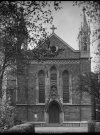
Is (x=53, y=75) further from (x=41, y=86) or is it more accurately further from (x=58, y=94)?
(x=58, y=94)

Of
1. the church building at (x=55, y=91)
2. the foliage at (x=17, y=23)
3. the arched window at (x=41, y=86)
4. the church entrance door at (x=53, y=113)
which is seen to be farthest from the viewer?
the arched window at (x=41, y=86)

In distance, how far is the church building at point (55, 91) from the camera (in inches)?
1570

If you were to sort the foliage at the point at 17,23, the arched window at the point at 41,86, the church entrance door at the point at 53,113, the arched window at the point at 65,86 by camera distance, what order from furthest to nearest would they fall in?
the arched window at the point at 41,86, the arched window at the point at 65,86, the church entrance door at the point at 53,113, the foliage at the point at 17,23

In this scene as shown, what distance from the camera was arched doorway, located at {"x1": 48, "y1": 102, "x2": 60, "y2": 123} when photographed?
132ft

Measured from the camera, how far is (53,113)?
4059 centimetres

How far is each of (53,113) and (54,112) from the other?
19 centimetres

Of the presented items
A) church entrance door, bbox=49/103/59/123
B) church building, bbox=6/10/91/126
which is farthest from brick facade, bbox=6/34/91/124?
church entrance door, bbox=49/103/59/123

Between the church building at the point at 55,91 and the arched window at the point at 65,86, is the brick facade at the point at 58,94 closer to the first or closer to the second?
the church building at the point at 55,91

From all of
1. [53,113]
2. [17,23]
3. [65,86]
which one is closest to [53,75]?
[65,86]

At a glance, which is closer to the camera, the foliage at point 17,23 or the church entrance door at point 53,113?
the foliage at point 17,23

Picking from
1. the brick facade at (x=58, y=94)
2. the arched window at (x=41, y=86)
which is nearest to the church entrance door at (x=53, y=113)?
the brick facade at (x=58, y=94)

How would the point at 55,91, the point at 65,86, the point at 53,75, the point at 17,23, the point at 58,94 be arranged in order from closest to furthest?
the point at 17,23, the point at 55,91, the point at 58,94, the point at 65,86, the point at 53,75

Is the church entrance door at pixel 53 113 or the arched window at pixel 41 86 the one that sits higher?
the arched window at pixel 41 86

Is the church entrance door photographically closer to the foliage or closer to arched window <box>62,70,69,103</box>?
arched window <box>62,70,69,103</box>
